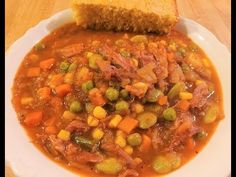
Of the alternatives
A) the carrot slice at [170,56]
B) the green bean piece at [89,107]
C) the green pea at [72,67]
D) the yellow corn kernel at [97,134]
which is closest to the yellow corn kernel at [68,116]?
the green bean piece at [89,107]

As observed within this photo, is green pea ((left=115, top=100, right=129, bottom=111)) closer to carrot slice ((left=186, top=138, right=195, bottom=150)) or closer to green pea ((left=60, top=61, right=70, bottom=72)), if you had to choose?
carrot slice ((left=186, top=138, right=195, bottom=150))

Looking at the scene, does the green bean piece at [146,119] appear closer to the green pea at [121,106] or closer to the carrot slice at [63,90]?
the green pea at [121,106]

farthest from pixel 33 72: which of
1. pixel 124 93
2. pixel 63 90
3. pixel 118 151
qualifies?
pixel 118 151

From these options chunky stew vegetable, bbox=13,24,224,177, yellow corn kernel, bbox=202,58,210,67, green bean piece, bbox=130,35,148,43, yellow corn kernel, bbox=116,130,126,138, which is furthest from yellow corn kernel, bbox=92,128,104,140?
yellow corn kernel, bbox=202,58,210,67

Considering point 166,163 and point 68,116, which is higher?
point 68,116

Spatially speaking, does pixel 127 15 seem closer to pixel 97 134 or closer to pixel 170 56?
pixel 170 56

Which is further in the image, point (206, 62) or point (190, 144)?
point (206, 62)
